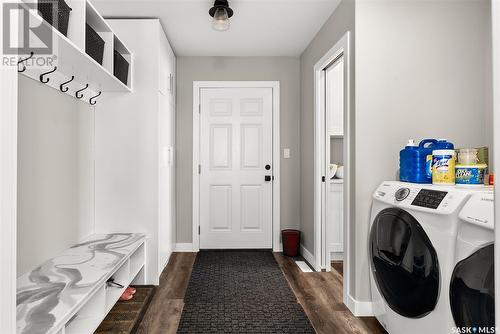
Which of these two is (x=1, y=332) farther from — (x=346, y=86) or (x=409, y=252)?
(x=346, y=86)

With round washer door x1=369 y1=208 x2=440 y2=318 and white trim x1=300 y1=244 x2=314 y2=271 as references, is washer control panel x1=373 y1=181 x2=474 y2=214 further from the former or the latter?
white trim x1=300 y1=244 x2=314 y2=271

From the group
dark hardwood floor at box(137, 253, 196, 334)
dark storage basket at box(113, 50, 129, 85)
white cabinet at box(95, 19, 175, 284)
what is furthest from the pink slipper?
dark storage basket at box(113, 50, 129, 85)

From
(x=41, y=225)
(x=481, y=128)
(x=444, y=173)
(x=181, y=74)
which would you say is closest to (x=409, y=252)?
(x=444, y=173)

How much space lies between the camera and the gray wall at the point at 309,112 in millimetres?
2838

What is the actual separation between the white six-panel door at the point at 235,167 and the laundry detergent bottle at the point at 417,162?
2093 mm

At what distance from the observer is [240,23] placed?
3061mm

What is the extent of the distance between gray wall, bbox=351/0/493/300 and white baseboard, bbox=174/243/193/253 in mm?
2218

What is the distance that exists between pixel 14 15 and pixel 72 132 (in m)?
1.56

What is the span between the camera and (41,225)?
199cm

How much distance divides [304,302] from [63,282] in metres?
1.66

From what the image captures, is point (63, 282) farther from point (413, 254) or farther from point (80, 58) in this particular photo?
point (413, 254)

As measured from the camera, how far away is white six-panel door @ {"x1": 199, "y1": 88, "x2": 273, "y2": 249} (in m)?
4.00

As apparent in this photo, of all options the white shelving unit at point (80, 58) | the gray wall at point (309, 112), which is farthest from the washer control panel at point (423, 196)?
the white shelving unit at point (80, 58)

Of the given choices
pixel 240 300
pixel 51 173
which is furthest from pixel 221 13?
pixel 240 300
